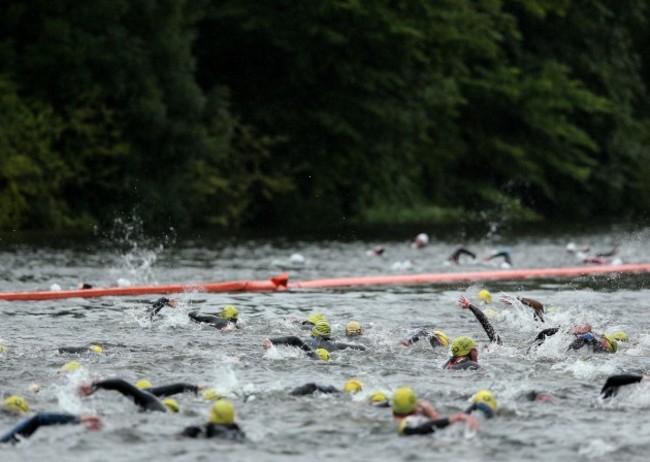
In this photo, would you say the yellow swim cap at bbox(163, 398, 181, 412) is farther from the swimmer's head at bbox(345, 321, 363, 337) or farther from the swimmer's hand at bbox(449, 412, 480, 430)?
the swimmer's head at bbox(345, 321, 363, 337)

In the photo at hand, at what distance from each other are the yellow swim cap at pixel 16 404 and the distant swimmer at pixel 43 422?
629 mm

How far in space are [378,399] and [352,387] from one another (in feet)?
1.64

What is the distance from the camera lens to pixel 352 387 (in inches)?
526

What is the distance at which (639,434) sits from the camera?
1177 cm

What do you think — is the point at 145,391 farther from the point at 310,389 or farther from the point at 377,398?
the point at 377,398

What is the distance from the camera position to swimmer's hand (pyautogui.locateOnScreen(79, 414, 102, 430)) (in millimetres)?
11867

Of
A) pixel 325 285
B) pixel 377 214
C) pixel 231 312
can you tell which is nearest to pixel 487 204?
pixel 377 214

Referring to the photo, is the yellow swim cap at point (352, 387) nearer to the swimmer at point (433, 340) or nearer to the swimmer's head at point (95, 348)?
the swimmer at point (433, 340)

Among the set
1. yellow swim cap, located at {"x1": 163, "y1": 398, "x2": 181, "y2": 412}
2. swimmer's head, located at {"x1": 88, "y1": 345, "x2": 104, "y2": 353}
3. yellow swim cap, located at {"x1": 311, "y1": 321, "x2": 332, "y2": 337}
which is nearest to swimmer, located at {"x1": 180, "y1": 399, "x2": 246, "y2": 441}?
yellow swim cap, located at {"x1": 163, "y1": 398, "x2": 181, "y2": 412}

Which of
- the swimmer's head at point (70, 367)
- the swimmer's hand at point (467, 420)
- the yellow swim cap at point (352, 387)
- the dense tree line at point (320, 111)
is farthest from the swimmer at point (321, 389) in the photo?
the dense tree line at point (320, 111)

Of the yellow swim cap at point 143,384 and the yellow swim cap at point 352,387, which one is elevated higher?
the yellow swim cap at point 352,387

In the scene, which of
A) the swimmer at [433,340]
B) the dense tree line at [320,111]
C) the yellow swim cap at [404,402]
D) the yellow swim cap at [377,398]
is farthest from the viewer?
the dense tree line at [320,111]

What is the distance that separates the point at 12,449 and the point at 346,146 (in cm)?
3544

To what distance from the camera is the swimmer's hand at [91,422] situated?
1187cm
